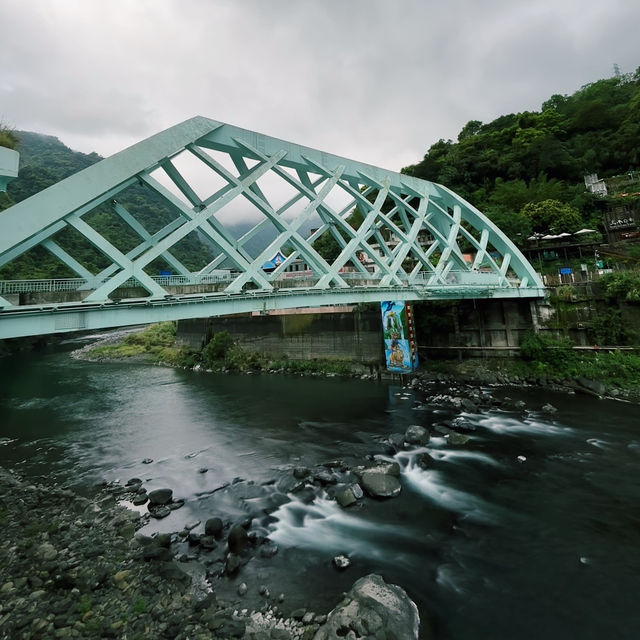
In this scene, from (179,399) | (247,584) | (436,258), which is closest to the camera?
(247,584)

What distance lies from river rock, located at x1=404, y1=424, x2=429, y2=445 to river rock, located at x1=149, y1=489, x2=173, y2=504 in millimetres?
7971

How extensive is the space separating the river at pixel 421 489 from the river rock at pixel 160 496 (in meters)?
0.50

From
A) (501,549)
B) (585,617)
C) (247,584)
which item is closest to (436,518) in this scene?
(501,549)

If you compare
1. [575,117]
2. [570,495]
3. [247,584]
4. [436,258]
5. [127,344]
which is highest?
[575,117]

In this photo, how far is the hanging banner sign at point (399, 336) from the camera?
69.4ft

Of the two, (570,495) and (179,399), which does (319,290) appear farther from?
(179,399)

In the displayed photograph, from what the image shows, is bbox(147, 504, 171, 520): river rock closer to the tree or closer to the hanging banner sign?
the hanging banner sign

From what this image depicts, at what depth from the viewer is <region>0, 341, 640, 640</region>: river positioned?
5219 millimetres

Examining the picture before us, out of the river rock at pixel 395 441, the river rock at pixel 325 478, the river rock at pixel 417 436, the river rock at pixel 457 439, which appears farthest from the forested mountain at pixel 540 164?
the river rock at pixel 325 478

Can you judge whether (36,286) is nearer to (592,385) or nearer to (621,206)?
(592,385)

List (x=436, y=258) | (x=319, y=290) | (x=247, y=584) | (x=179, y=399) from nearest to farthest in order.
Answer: (x=247, y=584) < (x=319, y=290) < (x=179, y=399) < (x=436, y=258)

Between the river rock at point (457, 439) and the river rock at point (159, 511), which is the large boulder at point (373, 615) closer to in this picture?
the river rock at point (159, 511)

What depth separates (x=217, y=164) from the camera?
11328mm

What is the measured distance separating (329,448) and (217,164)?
11.2 metres
